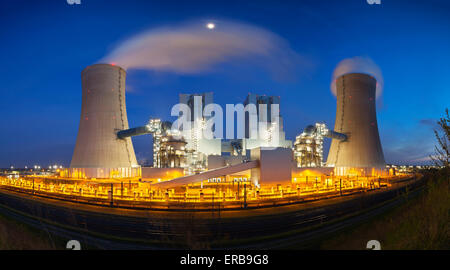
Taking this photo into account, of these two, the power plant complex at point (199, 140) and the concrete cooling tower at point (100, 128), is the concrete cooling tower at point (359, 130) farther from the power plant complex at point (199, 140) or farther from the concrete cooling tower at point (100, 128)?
the concrete cooling tower at point (100, 128)

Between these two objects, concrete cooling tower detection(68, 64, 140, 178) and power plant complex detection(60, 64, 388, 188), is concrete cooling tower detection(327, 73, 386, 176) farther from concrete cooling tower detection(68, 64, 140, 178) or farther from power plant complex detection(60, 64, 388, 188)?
concrete cooling tower detection(68, 64, 140, 178)

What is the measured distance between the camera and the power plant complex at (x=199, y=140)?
29.3m

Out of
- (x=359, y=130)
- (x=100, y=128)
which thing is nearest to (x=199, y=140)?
(x=100, y=128)

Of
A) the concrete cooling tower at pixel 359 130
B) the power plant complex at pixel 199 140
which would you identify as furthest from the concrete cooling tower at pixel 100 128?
the concrete cooling tower at pixel 359 130

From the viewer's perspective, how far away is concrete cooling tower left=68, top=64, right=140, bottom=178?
95.8ft

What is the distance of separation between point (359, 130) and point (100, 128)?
3962 centimetres

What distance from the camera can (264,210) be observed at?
12.9m

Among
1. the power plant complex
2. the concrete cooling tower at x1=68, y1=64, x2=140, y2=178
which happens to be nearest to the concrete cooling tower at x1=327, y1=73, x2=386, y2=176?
the power plant complex

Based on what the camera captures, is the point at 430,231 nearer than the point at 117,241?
Yes

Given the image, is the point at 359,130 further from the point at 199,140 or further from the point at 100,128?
the point at 100,128

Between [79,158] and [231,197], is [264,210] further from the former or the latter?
[79,158]

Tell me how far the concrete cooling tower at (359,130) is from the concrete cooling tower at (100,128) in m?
34.9
